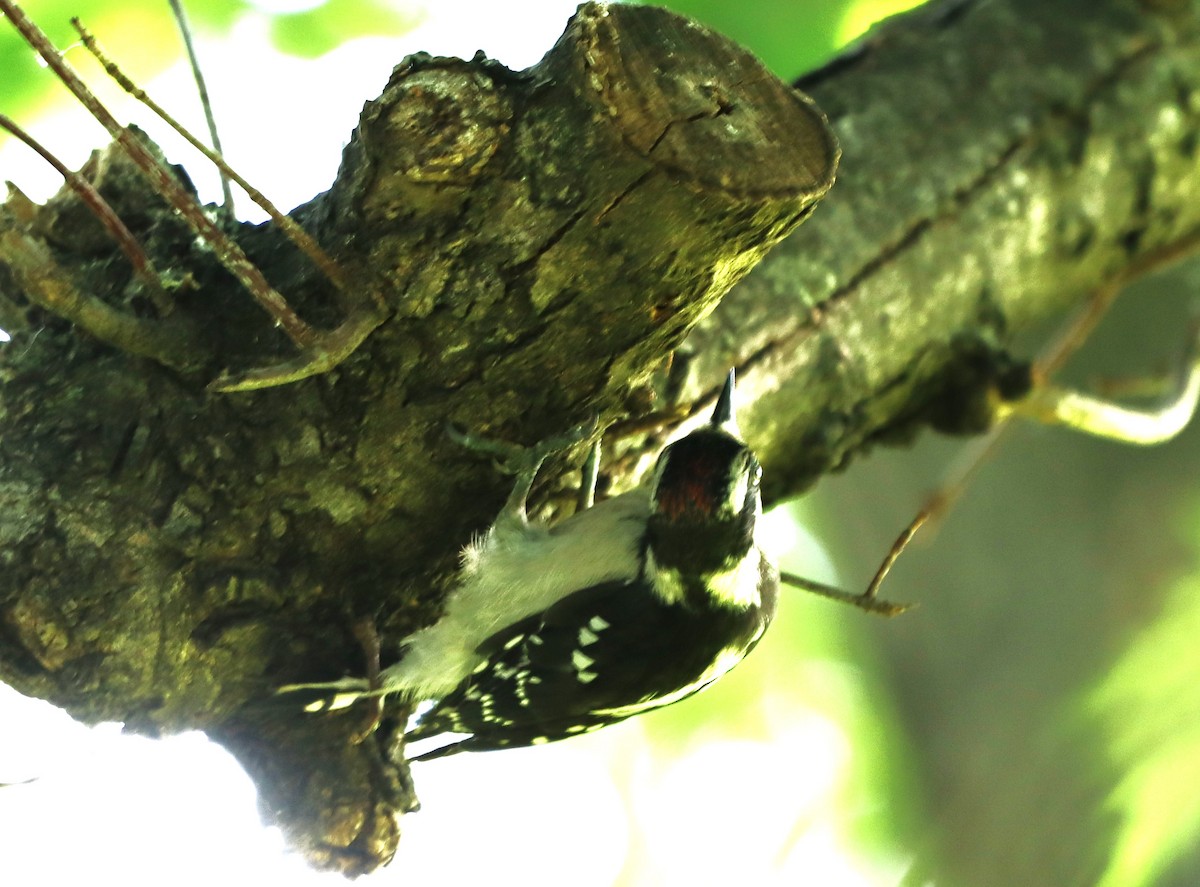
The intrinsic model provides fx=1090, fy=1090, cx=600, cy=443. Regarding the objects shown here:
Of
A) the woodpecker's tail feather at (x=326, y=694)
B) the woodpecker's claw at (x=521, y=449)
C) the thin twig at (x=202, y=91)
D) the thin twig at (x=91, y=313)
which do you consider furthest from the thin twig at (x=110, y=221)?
the woodpecker's tail feather at (x=326, y=694)

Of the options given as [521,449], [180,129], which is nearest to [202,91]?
[180,129]

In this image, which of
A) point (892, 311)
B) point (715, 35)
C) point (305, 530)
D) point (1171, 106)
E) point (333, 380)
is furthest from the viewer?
point (1171, 106)

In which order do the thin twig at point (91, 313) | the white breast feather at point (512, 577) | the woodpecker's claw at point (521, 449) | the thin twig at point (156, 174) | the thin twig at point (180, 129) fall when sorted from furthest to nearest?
1. the white breast feather at point (512, 577)
2. the woodpecker's claw at point (521, 449)
3. the thin twig at point (91, 313)
4. the thin twig at point (180, 129)
5. the thin twig at point (156, 174)

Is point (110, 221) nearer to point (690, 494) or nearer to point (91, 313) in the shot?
point (91, 313)

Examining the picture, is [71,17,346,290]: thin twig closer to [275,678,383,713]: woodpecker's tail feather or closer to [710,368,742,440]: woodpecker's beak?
[275,678,383,713]: woodpecker's tail feather

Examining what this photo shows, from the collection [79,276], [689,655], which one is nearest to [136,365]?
[79,276]

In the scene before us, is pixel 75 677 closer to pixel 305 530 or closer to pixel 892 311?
pixel 305 530

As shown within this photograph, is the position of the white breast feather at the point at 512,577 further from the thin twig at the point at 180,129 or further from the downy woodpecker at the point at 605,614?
the thin twig at the point at 180,129
